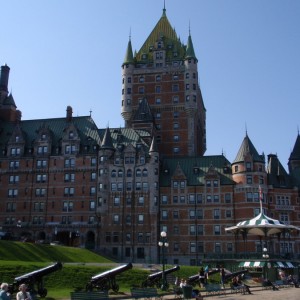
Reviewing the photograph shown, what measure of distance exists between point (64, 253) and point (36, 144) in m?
32.7

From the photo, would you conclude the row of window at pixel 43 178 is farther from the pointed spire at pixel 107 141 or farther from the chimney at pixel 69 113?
the chimney at pixel 69 113

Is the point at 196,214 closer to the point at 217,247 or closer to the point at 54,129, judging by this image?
the point at 217,247

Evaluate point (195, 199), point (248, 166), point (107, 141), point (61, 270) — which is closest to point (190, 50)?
point (107, 141)

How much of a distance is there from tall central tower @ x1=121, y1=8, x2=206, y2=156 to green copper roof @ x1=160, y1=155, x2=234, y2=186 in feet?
32.5

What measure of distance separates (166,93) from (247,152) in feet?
94.3

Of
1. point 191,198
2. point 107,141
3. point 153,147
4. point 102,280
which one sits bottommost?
point 102,280

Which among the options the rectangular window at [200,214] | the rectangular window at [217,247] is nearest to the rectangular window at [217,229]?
the rectangular window at [217,247]

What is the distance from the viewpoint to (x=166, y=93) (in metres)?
111

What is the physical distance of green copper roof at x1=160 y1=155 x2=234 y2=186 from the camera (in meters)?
91.9

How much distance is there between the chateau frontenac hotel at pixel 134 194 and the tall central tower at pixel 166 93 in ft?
26.4

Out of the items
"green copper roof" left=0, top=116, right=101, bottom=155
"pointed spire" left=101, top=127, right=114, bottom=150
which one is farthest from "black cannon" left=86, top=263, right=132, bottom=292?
"green copper roof" left=0, top=116, right=101, bottom=155

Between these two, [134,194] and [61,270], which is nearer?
[61,270]

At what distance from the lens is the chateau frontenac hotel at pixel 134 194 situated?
290 feet

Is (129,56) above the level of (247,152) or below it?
above
